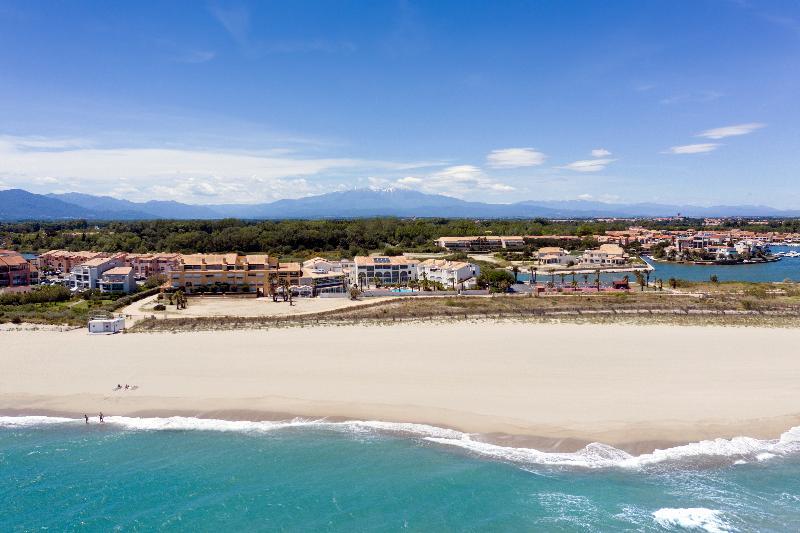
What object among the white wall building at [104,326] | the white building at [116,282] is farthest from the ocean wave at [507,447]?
the white building at [116,282]

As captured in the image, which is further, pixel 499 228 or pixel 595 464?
pixel 499 228

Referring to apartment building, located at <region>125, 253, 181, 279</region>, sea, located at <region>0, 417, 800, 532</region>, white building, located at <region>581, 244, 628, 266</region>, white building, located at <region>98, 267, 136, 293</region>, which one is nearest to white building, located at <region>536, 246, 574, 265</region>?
white building, located at <region>581, 244, 628, 266</region>

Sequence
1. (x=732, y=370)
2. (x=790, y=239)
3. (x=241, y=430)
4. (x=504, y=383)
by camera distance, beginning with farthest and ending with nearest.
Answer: (x=790, y=239) < (x=732, y=370) < (x=504, y=383) < (x=241, y=430)

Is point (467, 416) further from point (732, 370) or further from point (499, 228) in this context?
point (499, 228)

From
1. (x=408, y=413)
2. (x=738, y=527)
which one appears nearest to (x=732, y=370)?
(x=738, y=527)

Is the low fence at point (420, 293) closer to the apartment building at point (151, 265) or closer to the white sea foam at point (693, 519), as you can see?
the apartment building at point (151, 265)

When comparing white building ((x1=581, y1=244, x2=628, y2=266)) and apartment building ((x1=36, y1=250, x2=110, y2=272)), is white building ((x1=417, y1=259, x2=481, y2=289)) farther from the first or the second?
apartment building ((x1=36, y1=250, x2=110, y2=272))

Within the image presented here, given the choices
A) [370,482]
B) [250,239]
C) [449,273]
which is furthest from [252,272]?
[370,482]
